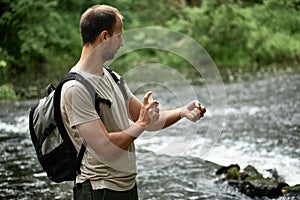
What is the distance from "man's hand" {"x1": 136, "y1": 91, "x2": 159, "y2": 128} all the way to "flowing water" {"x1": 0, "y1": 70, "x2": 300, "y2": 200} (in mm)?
1775

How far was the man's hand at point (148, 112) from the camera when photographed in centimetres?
259

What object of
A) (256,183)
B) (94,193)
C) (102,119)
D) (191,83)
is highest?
(102,119)

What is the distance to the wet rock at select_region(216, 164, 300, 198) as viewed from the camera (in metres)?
6.50

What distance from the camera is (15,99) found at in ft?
45.9

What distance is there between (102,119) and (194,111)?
1.43 ft

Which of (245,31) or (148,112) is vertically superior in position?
(148,112)

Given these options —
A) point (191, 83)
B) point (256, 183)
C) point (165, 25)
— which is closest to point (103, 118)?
point (256, 183)

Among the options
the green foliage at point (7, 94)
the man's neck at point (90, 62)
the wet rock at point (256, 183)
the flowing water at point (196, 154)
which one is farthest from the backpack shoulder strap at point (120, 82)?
the green foliage at point (7, 94)

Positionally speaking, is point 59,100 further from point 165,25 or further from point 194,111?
point 165,25

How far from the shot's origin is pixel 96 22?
2.66 meters

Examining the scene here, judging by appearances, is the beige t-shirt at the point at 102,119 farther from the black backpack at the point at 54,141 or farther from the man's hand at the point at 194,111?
the man's hand at the point at 194,111

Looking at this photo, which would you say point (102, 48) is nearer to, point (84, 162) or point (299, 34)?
point (84, 162)

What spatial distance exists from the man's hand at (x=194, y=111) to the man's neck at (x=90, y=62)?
17.9 inches

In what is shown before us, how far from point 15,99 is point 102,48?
11.7 meters
